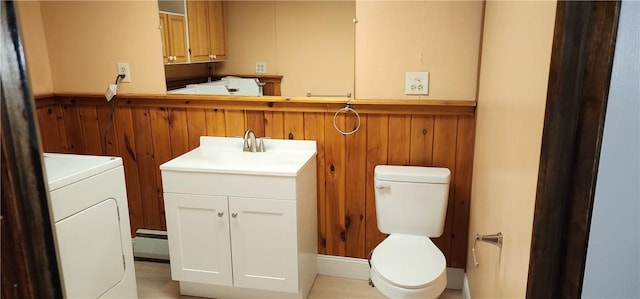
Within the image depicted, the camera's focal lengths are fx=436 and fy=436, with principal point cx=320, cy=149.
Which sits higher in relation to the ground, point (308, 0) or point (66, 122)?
point (308, 0)

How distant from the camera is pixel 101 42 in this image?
2637 mm

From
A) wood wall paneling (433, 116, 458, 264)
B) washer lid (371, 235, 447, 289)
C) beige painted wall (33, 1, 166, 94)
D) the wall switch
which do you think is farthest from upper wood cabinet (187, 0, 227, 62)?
washer lid (371, 235, 447, 289)

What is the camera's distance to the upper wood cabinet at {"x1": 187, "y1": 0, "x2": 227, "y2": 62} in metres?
2.60

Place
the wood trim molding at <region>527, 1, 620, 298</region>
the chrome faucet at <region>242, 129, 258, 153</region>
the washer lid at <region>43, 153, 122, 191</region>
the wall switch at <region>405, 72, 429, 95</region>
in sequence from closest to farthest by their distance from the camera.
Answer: the wood trim molding at <region>527, 1, 620, 298</region> → the washer lid at <region>43, 153, 122, 191</region> → the wall switch at <region>405, 72, 429, 95</region> → the chrome faucet at <region>242, 129, 258, 153</region>

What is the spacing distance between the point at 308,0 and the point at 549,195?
2068 millimetres

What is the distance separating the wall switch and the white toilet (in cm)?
40

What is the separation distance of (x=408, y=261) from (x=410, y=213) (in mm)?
298

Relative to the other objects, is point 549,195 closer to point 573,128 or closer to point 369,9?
point 573,128

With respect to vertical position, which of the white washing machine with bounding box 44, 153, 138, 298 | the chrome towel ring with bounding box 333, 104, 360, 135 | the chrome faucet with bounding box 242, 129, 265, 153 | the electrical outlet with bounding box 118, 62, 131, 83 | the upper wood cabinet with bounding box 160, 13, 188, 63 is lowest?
the white washing machine with bounding box 44, 153, 138, 298

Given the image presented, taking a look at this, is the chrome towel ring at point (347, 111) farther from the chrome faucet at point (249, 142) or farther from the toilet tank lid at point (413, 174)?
the chrome faucet at point (249, 142)

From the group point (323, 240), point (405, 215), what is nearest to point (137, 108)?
point (323, 240)

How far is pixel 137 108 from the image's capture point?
2670 millimetres

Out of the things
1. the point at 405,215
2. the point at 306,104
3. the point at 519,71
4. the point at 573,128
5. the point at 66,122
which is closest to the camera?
the point at 573,128

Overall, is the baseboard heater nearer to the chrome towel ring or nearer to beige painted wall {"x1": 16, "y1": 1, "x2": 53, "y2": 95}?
beige painted wall {"x1": 16, "y1": 1, "x2": 53, "y2": 95}
